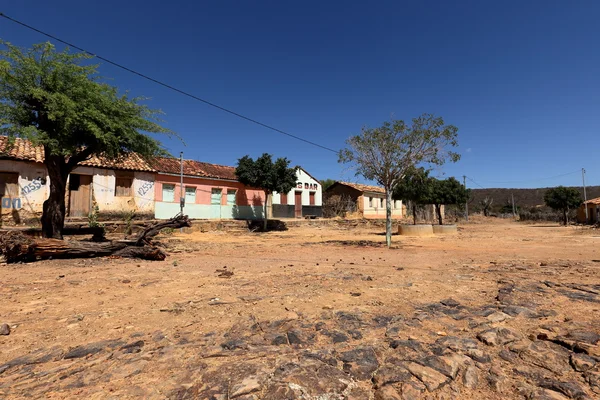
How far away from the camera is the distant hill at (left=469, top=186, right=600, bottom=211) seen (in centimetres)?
5313

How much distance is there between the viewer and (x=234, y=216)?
2388 centimetres

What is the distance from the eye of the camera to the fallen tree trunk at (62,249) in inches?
288

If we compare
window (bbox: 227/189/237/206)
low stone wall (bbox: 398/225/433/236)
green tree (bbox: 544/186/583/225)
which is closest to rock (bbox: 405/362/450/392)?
low stone wall (bbox: 398/225/433/236)

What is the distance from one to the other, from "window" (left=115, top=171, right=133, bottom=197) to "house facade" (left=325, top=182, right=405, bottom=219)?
19.5 meters

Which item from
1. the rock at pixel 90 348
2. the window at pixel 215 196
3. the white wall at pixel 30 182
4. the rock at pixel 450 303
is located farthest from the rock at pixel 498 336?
the window at pixel 215 196

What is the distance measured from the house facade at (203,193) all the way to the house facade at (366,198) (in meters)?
9.94

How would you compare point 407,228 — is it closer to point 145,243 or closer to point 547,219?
point 145,243

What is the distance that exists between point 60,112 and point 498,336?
10168mm

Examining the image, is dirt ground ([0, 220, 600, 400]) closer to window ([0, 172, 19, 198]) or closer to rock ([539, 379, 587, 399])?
rock ([539, 379, 587, 399])

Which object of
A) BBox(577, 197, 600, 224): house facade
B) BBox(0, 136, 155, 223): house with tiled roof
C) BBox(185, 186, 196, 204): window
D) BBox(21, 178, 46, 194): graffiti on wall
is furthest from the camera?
BBox(577, 197, 600, 224): house facade

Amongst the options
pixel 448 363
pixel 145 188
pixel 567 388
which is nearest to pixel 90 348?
pixel 448 363

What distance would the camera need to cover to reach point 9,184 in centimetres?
1491

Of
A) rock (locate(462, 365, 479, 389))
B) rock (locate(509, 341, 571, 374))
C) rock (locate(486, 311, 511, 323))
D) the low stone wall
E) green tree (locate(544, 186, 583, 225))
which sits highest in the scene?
green tree (locate(544, 186, 583, 225))

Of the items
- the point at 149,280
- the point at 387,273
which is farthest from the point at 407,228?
the point at 149,280
